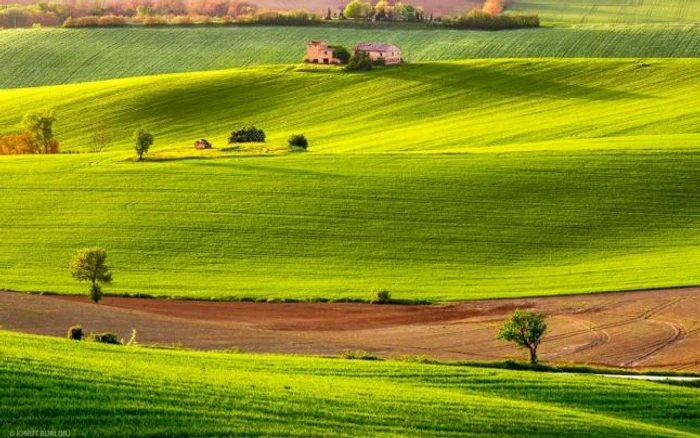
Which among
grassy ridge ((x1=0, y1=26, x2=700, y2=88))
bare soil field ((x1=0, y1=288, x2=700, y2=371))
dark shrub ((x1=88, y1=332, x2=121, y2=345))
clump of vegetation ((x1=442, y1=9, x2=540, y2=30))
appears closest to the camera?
dark shrub ((x1=88, y1=332, x2=121, y2=345))

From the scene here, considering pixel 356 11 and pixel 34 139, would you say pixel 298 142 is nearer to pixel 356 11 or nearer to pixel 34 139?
pixel 34 139

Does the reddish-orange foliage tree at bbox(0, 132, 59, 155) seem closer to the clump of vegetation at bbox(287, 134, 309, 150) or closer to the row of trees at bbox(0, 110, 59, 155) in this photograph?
the row of trees at bbox(0, 110, 59, 155)

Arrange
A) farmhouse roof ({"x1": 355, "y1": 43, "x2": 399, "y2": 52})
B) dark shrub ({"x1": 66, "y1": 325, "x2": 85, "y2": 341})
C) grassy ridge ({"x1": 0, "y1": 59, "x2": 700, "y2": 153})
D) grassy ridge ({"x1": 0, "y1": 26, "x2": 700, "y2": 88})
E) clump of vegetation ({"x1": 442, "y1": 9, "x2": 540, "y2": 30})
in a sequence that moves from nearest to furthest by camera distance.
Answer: dark shrub ({"x1": 66, "y1": 325, "x2": 85, "y2": 341}), grassy ridge ({"x1": 0, "y1": 59, "x2": 700, "y2": 153}), farmhouse roof ({"x1": 355, "y1": 43, "x2": 399, "y2": 52}), grassy ridge ({"x1": 0, "y1": 26, "x2": 700, "y2": 88}), clump of vegetation ({"x1": 442, "y1": 9, "x2": 540, "y2": 30})

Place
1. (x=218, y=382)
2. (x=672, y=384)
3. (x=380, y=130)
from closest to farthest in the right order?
(x=218, y=382) < (x=672, y=384) < (x=380, y=130)

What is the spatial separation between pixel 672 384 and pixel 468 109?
6957cm

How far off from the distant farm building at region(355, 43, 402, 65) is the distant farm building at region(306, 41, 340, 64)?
8.53ft

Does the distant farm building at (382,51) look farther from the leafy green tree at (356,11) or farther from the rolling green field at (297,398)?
the rolling green field at (297,398)

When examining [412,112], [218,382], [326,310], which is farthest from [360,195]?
[218,382]

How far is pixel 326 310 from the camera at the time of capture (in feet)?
179

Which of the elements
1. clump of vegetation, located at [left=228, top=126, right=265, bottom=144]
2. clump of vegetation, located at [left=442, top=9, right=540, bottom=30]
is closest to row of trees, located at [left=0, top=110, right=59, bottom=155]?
clump of vegetation, located at [left=228, top=126, right=265, bottom=144]

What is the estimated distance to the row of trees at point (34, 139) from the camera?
3841 inches

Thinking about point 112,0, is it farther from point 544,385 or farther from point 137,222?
point 544,385

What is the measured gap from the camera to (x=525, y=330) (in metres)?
44.8

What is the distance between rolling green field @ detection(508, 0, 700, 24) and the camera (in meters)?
160
